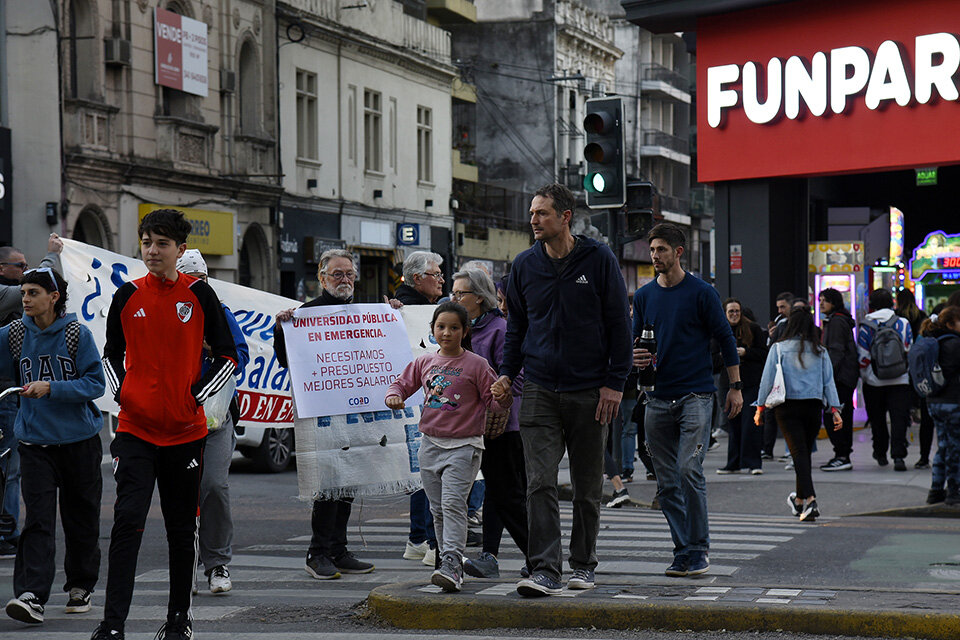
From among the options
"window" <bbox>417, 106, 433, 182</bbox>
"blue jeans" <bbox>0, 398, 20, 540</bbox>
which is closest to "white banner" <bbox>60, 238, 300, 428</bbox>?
"blue jeans" <bbox>0, 398, 20, 540</bbox>

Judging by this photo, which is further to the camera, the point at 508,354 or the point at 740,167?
the point at 740,167

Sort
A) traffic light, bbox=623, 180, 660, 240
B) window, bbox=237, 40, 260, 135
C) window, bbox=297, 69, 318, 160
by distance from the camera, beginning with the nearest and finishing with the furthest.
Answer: traffic light, bbox=623, 180, 660, 240
window, bbox=237, 40, 260, 135
window, bbox=297, 69, 318, 160

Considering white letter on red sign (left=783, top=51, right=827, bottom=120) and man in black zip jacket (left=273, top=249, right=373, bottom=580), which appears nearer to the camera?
man in black zip jacket (left=273, top=249, right=373, bottom=580)

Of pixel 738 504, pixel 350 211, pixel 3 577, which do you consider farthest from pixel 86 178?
pixel 3 577

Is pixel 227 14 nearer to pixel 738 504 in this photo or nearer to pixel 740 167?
pixel 740 167

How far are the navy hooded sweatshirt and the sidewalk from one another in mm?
1112

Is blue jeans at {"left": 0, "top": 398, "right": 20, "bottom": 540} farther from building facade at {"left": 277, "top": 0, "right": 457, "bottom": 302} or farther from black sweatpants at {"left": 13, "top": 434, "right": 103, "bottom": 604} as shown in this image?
building facade at {"left": 277, "top": 0, "right": 457, "bottom": 302}

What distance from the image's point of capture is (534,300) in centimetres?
783

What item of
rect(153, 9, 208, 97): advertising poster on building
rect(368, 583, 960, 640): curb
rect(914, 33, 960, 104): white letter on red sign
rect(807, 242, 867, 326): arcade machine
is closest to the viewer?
rect(368, 583, 960, 640): curb

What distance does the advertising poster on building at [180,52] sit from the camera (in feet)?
97.1

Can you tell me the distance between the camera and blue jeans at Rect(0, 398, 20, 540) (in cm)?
1016

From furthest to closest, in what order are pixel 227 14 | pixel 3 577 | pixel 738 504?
pixel 227 14 < pixel 738 504 < pixel 3 577

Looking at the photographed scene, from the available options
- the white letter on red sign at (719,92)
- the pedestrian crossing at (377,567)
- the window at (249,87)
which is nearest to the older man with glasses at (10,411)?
the pedestrian crossing at (377,567)

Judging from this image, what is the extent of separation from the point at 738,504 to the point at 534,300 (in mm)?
6827
